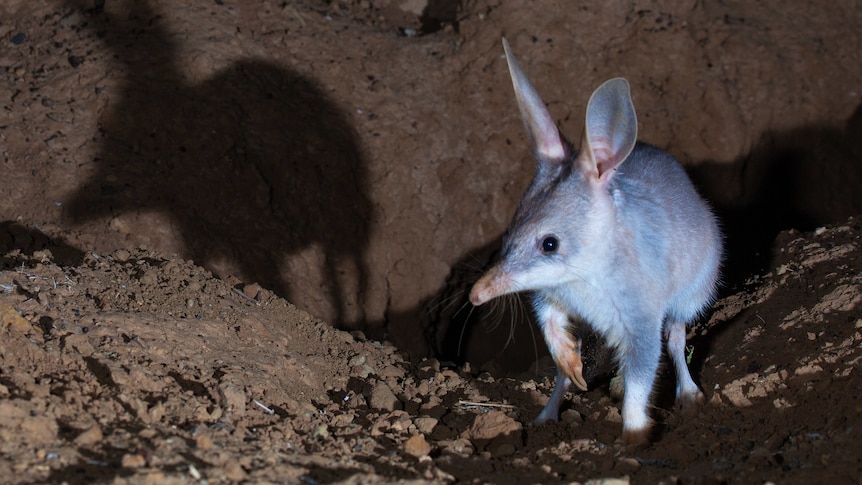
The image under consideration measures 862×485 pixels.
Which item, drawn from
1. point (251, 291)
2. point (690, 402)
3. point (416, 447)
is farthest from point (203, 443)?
point (690, 402)

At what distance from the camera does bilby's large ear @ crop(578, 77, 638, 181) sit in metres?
3.56

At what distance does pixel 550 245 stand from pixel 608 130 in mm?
558

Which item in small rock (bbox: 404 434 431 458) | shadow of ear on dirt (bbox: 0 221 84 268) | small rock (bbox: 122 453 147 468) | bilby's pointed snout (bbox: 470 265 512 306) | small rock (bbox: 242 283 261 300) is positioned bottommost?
shadow of ear on dirt (bbox: 0 221 84 268)

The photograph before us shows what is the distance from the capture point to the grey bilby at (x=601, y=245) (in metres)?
3.74

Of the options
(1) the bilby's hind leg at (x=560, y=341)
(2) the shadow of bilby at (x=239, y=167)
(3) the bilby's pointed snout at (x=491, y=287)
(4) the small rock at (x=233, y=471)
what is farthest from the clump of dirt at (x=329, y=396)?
(2) the shadow of bilby at (x=239, y=167)

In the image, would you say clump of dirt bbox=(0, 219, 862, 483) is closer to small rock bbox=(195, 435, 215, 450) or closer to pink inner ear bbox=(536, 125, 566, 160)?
small rock bbox=(195, 435, 215, 450)

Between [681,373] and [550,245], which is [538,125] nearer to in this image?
[550,245]

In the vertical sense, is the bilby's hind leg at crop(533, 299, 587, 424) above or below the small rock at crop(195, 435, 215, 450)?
above

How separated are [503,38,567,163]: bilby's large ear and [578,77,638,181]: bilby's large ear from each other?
10.6 inches

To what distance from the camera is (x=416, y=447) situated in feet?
12.0

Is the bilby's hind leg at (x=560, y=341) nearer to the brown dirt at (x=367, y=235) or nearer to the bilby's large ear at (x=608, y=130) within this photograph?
the brown dirt at (x=367, y=235)

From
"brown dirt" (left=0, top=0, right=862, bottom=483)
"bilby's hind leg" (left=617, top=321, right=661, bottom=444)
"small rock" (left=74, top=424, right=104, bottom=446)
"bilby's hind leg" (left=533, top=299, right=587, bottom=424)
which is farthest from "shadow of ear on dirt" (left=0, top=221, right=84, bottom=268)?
"bilby's hind leg" (left=617, top=321, right=661, bottom=444)

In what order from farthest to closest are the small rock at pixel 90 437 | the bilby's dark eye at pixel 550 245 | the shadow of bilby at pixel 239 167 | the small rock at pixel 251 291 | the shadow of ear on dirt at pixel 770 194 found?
1. the shadow of ear on dirt at pixel 770 194
2. the shadow of bilby at pixel 239 167
3. the small rock at pixel 251 291
4. the bilby's dark eye at pixel 550 245
5. the small rock at pixel 90 437

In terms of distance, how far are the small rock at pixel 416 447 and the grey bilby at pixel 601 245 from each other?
640mm
